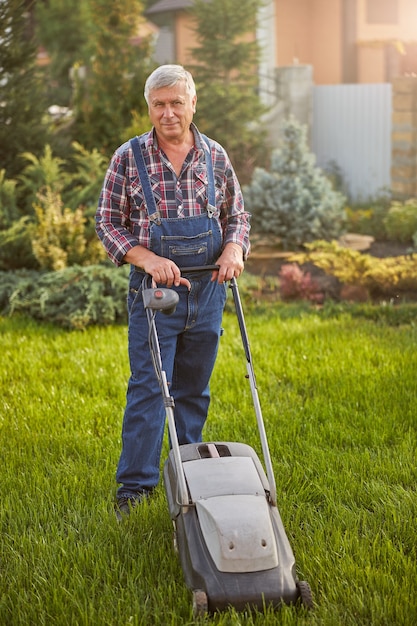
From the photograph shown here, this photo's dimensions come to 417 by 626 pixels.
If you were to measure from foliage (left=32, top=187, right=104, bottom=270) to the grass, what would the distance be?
83cm

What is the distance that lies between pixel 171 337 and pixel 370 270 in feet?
13.0

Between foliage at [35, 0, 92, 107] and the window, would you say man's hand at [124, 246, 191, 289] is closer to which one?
the window

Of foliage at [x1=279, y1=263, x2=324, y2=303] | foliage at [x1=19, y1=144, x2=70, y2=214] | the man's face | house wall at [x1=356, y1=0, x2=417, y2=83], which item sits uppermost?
house wall at [x1=356, y1=0, x2=417, y2=83]

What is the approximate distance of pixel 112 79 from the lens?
950cm

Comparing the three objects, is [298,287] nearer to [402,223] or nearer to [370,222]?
[402,223]

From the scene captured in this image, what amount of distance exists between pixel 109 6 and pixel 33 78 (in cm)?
140

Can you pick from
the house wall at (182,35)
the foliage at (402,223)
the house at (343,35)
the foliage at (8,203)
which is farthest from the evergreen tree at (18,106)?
the house wall at (182,35)

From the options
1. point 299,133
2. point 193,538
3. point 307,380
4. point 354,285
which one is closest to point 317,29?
point 299,133

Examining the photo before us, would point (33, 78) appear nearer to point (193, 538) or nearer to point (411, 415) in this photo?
point (411, 415)

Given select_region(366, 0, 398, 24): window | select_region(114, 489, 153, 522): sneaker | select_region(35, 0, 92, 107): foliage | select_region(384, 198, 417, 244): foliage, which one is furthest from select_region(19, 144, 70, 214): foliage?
select_region(35, 0, 92, 107): foliage

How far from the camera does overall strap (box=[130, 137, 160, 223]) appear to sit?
351cm

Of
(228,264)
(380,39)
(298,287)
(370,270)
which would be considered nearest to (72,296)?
(298,287)

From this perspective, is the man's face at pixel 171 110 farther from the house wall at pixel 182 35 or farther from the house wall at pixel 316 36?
the house wall at pixel 182 35

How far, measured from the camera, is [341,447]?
4.32 metres
